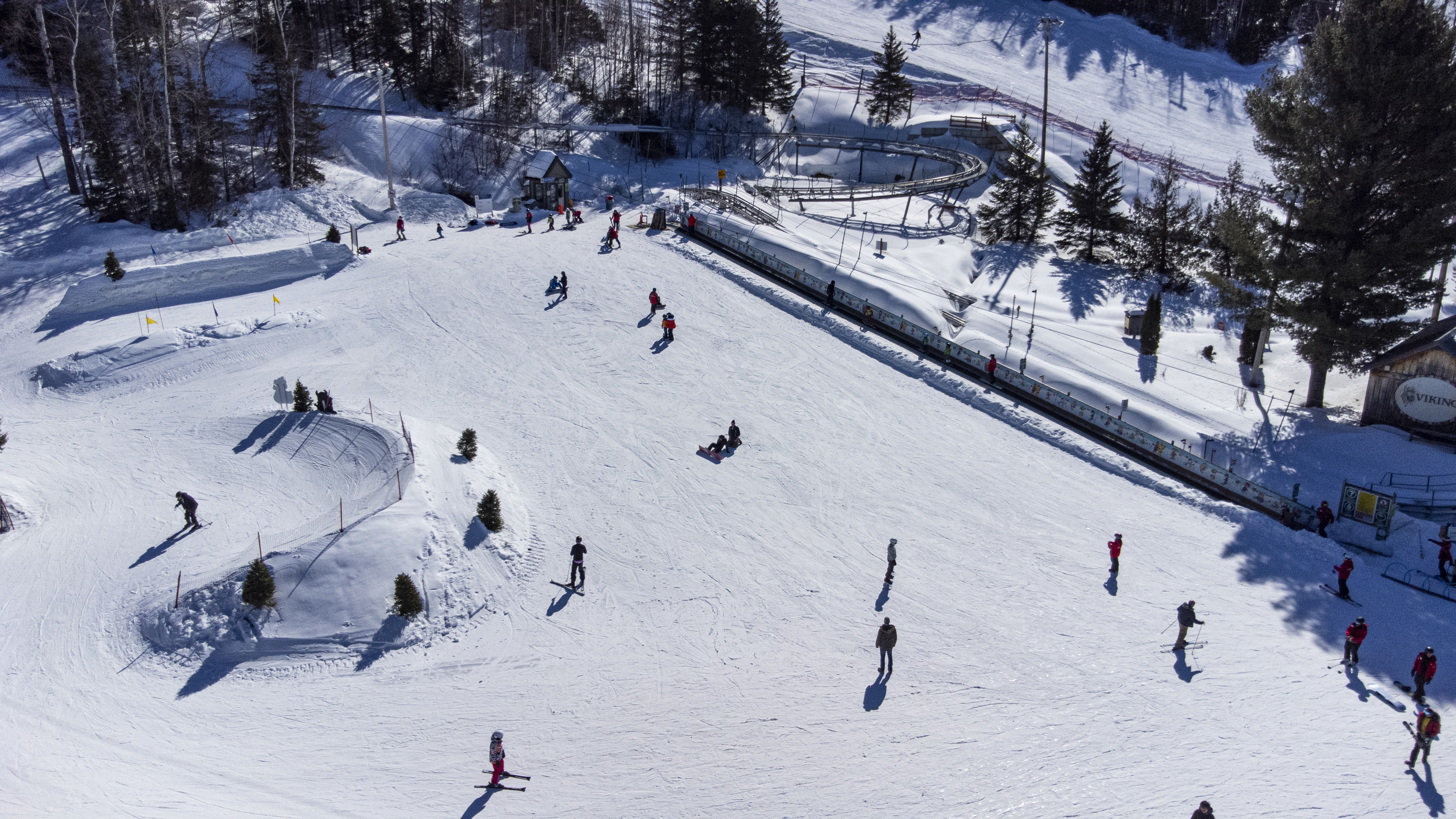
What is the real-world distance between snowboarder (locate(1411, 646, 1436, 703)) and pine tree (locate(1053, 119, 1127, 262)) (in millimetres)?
30687

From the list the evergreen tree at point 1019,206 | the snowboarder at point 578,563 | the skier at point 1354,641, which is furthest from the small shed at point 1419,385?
the snowboarder at point 578,563

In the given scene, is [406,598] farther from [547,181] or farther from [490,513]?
[547,181]

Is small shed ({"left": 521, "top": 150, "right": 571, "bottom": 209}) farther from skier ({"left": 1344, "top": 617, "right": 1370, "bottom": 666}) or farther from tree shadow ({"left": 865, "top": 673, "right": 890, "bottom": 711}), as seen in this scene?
skier ({"left": 1344, "top": 617, "right": 1370, "bottom": 666})

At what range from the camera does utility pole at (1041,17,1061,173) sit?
45.2m

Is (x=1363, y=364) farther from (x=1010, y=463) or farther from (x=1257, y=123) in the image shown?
(x=1010, y=463)

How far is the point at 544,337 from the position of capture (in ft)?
98.9

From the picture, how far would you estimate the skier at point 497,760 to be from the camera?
13594mm

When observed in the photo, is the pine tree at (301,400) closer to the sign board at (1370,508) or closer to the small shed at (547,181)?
the small shed at (547,181)

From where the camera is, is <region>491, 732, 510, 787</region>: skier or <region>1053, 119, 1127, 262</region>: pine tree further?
<region>1053, 119, 1127, 262</region>: pine tree

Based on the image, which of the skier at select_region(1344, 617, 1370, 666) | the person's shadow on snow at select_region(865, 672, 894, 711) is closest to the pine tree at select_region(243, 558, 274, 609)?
the person's shadow on snow at select_region(865, 672, 894, 711)

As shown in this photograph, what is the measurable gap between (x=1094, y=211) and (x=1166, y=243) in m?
3.52

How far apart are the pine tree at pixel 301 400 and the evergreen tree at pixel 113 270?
47.8ft

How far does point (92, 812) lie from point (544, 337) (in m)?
18.9

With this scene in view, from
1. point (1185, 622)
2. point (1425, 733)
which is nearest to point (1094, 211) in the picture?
point (1185, 622)
